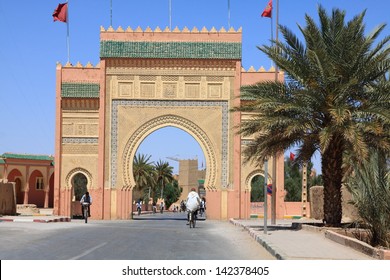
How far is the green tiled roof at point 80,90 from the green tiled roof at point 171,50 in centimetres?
163

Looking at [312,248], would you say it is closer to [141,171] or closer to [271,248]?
[271,248]

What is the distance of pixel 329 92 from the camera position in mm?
18609

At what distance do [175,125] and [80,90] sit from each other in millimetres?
4952

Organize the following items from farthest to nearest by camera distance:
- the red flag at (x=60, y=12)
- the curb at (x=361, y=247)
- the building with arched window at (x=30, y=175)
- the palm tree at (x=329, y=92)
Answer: the building with arched window at (x=30, y=175) → the red flag at (x=60, y=12) → the palm tree at (x=329, y=92) → the curb at (x=361, y=247)

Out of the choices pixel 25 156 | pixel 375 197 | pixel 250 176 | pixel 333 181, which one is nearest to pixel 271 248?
pixel 375 197

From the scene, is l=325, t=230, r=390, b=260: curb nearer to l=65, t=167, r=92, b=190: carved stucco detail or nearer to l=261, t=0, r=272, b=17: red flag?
l=261, t=0, r=272, b=17: red flag

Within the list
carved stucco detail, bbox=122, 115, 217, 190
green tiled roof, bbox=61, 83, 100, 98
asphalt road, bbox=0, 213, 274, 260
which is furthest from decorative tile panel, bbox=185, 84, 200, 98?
asphalt road, bbox=0, 213, 274, 260

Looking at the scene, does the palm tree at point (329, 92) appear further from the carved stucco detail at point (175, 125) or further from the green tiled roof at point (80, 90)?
the green tiled roof at point (80, 90)

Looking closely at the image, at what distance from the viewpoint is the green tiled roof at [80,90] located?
32.1 metres

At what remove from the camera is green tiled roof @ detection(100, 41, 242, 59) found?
32000mm

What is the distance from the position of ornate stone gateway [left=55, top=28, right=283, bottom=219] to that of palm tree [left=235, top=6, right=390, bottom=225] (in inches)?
479

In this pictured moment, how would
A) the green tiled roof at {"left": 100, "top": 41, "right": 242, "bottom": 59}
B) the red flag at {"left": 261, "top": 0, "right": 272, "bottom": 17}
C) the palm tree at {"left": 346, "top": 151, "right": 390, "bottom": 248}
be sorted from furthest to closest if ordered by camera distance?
the green tiled roof at {"left": 100, "top": 41, "right": 242, "bottom": 59}
the red flag at {"left": 261, "top": 0, "right": 272, "bottom": 17}
the palm tree at {"left": 346, "top": 151, "right": 390, "bottom": 248}

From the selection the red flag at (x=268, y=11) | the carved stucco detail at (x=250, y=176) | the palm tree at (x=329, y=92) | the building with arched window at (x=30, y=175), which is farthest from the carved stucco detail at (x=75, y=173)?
the building with arched window at (x=30, y=175)

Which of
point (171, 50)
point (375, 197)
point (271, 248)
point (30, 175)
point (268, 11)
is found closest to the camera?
point (271, 248)
